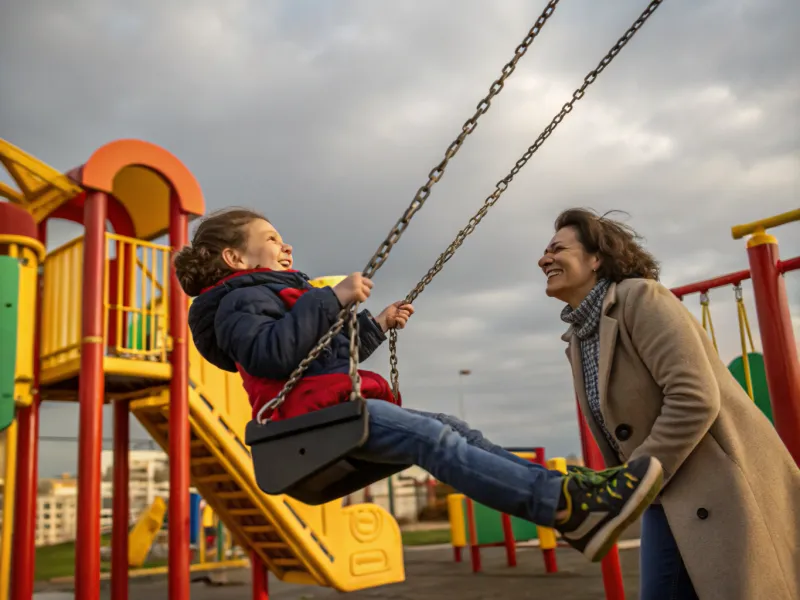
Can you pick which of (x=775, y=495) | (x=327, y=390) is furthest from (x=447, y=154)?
(x=775, y=495)

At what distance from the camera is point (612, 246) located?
243 cm

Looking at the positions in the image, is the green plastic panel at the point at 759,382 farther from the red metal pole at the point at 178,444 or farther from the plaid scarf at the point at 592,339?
the red metal pole at the point at 178,444

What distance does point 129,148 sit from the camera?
6.16 m

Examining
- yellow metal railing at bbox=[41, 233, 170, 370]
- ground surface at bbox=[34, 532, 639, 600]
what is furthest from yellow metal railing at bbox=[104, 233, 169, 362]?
ground surface at bbox=[34, 532, 639, 600]

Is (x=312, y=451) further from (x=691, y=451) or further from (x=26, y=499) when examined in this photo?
(x=26, y=499)

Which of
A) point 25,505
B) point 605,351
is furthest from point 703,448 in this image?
point 25,505

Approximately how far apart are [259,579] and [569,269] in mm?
4968

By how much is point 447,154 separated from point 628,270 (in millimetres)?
788

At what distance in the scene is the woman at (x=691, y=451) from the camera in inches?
77.5

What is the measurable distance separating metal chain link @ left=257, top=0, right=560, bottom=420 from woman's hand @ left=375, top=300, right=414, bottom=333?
1.51ft

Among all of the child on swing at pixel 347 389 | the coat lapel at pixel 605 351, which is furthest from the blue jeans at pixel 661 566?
the child on swing at pixel 347 389

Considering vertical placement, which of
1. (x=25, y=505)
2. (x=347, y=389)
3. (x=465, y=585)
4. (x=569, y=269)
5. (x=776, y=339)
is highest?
(x=569, y=269)

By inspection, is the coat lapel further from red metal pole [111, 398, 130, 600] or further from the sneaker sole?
red metal pole [111, 398, 130, 600]

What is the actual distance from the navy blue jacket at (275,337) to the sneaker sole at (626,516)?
721 millimetres
